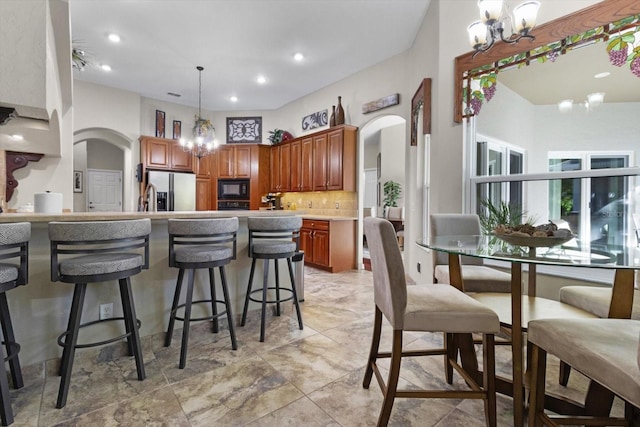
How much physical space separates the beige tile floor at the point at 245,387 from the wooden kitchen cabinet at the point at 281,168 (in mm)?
4033

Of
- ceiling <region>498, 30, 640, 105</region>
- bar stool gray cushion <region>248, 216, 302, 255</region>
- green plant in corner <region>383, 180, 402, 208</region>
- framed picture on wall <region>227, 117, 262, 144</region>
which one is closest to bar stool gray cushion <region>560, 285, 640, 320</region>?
ceiling <region>498, 30, 640, 105</region>

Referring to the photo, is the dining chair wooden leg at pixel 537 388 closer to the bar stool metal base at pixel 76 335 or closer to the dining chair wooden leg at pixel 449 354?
the dining chair wooden leg at pixel 449 354

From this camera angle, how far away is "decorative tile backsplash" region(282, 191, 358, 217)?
17.6 feet

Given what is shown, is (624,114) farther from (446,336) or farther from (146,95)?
(146,95)

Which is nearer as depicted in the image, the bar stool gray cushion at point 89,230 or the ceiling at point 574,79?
the bar stool gray cushion at point 89,230

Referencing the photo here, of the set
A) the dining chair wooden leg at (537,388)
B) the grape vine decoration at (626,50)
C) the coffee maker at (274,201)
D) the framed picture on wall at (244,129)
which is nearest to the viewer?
the dining chair wooden leg at (537,388)

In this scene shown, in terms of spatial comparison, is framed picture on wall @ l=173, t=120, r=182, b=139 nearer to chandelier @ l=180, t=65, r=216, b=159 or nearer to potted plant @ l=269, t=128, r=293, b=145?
chandelier @ l=180, t=65, r=216, b=159

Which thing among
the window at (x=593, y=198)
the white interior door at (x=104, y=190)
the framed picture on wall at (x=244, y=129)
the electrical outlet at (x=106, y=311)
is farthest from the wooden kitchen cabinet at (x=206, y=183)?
the window at (x=593, y=198)

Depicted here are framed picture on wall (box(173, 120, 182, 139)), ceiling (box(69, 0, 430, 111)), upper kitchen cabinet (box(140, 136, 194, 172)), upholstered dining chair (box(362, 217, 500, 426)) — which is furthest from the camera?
framed picture on wall (box(173, 120, 182, 139))

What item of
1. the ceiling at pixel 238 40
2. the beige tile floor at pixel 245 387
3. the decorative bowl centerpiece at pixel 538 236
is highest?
the ceiling at pixel 238 40

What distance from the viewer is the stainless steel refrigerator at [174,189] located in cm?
607

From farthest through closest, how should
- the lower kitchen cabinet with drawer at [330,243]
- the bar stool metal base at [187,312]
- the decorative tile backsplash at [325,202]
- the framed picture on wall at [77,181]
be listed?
the framed picture on wall at [77,181] → the decorative tile backsplash at [325,202] → the lower kitchen cabinet with drawer at [330,243] → the bar stool metal base at [187,312]

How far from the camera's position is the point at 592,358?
1.11m

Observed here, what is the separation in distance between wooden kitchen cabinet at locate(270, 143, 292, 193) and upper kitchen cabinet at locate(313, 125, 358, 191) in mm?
960
